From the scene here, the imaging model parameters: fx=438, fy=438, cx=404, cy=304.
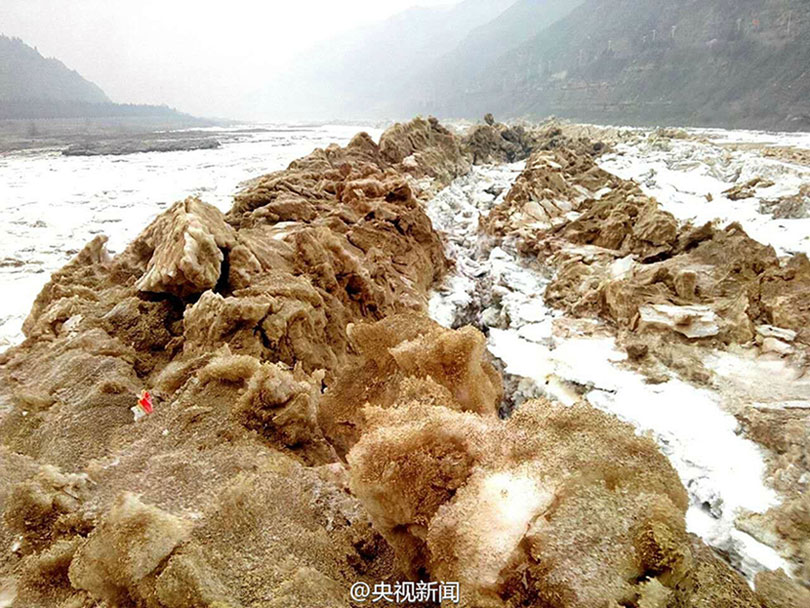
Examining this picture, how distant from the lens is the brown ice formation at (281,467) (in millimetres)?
1418

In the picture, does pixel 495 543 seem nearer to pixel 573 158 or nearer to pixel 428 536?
pixel 428 536

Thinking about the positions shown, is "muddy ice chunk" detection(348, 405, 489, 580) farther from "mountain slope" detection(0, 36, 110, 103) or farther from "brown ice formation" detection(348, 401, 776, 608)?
"mountain slope" detection(0, 36, 110, 103)

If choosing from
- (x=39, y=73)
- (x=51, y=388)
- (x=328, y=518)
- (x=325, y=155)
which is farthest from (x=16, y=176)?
(x=39, y=73)

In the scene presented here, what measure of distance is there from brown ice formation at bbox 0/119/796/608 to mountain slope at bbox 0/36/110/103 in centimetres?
10019

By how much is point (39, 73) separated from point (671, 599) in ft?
420

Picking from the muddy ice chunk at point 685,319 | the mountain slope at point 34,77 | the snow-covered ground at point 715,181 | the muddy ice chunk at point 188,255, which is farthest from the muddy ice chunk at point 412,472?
the mountain slope at point 34,77

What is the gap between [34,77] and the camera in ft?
292

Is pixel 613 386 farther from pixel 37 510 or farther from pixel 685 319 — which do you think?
pixel 37 510

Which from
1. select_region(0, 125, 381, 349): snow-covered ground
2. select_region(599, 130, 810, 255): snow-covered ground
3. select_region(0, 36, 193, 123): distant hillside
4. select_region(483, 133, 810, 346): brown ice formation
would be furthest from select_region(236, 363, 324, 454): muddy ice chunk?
select_region(0, 36, 193, 123): distant hillside

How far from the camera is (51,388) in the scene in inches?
113

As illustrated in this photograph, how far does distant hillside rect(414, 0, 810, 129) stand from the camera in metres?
39.3

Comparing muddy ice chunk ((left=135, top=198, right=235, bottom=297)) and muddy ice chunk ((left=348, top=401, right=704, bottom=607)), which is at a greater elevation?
muddy ice chunk ((left=135, top=198, right=235, bottom=297))

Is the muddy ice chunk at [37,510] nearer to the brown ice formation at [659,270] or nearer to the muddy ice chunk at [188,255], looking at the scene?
the muddy ice chunk at [188,255]

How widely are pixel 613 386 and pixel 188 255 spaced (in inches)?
156
